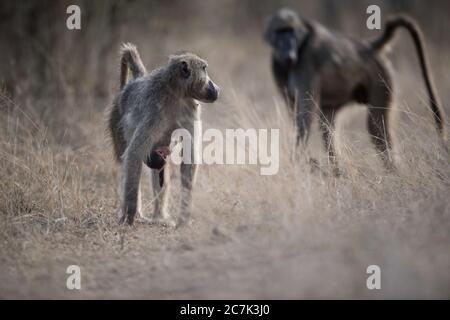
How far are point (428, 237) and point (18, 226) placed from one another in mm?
2514

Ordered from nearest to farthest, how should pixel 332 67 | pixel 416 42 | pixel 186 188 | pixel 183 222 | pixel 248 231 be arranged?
pixel 248 231 → pixel 183 222 → pixel 186 188 → pixel 416 42 → pixel 332 67

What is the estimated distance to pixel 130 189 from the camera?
4.38 metres

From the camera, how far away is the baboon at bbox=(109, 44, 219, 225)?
4340 millimetres

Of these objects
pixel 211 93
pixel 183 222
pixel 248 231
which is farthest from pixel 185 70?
pixel 248 231

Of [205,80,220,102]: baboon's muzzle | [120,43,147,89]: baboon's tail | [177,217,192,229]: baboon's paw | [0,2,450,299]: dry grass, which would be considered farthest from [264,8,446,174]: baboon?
[177,217,192,229]: baboon's paw

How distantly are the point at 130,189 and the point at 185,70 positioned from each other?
92cm

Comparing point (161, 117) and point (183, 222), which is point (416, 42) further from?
point (183, 222)

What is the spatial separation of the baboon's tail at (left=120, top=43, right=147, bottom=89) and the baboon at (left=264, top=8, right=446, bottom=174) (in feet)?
5.27

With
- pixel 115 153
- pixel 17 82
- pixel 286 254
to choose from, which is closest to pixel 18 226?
pixel 115 153

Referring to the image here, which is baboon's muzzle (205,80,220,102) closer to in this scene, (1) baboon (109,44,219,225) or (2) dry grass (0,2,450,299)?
(1) baboon (109,44,219,225)

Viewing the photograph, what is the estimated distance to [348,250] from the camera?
3113 mm

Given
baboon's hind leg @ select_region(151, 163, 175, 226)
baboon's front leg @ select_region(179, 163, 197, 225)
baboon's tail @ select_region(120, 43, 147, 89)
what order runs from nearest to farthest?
1. baboon's front leg @ select_region(179, 163, 197, 225)
2. baboon's hind leg @ select_region(151, 163, 175, 226)
3. baboon's tail @ select_region(120, 43, 147, 89)

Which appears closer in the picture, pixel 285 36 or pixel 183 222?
pixel 183 222
